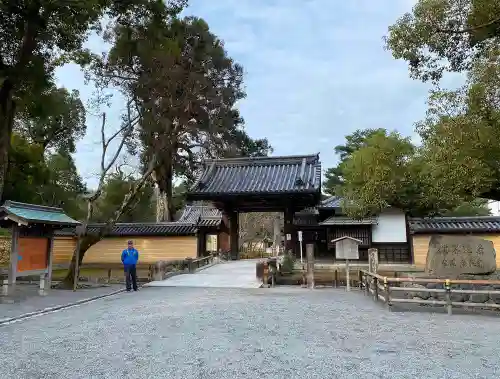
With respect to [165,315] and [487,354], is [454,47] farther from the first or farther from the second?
[165,315]

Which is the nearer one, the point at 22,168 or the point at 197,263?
the point at 22,168

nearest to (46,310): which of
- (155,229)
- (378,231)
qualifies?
(155,229)

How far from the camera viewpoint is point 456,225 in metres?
19.8

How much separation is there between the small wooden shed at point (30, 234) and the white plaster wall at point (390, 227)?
16.5m

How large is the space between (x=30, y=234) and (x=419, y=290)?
10.3 m

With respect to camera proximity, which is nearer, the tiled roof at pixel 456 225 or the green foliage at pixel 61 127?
the tiled roof at pixel 456 225

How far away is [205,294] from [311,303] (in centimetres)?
326

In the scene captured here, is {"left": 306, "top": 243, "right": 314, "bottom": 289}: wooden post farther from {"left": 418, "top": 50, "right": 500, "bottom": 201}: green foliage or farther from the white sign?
{"left": 418, "top": 50, "right": 500, "bottom": 201}: green foliage

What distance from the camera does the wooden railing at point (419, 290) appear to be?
8.28 m

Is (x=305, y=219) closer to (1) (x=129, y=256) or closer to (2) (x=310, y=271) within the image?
(2) (x=310, y=271)

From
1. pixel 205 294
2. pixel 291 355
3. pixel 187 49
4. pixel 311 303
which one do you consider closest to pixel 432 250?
pixel 311 303

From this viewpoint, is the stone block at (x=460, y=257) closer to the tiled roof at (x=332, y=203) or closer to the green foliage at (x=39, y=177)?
the tiled roof at (x=332, y=203)

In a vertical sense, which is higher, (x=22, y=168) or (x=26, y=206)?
(x=22, y=168)

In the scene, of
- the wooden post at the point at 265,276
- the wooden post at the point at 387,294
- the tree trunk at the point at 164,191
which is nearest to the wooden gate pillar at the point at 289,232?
the wooden post at the point at 265,276
